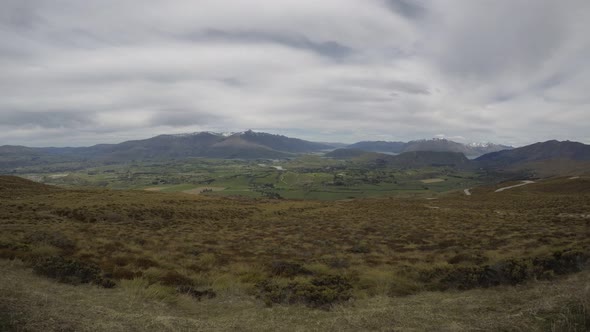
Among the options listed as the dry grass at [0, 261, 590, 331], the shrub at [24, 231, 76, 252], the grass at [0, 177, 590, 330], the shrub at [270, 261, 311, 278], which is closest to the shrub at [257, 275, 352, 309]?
the grass at [0, 177, 590, 330]

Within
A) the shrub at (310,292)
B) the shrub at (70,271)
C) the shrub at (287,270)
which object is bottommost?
the shrub at (287,270)

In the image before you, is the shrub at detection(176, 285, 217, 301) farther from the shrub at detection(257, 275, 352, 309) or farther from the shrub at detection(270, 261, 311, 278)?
the shrub at detection(270, 261, 311, 278)

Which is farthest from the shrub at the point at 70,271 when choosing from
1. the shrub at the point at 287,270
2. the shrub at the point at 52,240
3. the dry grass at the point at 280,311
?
the shrub at the point at 287,270

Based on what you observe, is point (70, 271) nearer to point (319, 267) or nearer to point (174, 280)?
point (174, 280)

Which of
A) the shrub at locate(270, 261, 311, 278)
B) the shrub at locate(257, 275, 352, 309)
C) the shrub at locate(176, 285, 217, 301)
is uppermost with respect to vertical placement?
the shrub at locate(257, 275, 352, 309)

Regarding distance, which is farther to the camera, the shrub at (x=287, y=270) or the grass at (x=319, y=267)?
the shrub at (x=287, y=270)

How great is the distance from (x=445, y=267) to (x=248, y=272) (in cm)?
1029

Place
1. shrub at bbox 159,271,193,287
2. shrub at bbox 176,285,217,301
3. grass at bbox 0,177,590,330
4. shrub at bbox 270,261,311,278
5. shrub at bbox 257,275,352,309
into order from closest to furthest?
grass at bbox 0,177,590,330
shrub at bbox 257,275,352,309
shrub at bbox 176,285,217,301
shrub at bbox 159,271,193,287
shrub at bbox 270,261,311,278

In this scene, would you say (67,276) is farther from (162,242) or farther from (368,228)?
(368,228)

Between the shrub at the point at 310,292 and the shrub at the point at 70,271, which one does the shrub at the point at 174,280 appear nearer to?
the shrub at the point at 70,271

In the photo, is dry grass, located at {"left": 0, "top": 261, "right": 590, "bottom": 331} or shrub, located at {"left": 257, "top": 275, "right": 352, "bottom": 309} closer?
dry grass, located at {"left": 0, "top": 261, "right": 590, "bottom": 331}

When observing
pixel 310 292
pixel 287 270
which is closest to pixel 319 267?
pixel 287 270

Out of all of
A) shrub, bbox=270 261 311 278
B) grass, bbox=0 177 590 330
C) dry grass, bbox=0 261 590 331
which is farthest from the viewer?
shrub, bbox=270 261 311 278

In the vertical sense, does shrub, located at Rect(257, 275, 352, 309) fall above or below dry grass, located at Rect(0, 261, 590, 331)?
below
